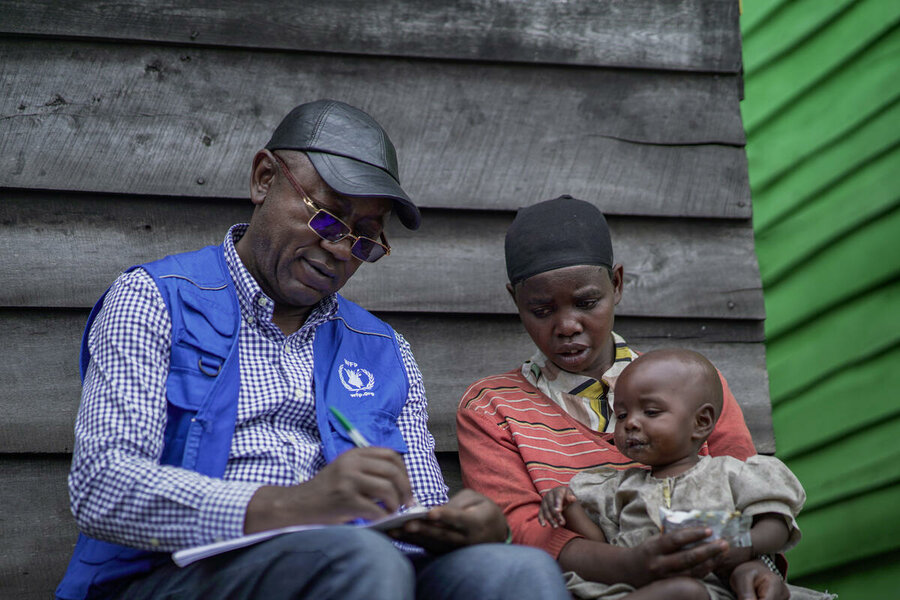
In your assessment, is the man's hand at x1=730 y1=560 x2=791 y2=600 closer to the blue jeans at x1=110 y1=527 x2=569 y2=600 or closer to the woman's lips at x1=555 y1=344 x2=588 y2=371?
the blue jeans at x1=110 y1=527 x2=569 y2=600

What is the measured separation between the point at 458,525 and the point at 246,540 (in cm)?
50

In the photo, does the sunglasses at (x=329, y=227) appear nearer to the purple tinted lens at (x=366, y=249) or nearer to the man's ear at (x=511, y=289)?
the purple tinted lens at (x=366, y=249)

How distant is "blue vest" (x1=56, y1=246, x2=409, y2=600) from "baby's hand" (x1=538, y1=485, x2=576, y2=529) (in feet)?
1.34

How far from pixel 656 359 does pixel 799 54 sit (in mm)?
1917

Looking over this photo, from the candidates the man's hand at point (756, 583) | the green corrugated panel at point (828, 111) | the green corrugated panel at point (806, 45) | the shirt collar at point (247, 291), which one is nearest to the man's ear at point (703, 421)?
the man's hand at point (756, 583)

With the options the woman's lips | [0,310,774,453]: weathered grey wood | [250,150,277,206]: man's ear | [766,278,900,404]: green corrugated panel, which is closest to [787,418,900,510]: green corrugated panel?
[766,278,900,404]: green corrugated panel

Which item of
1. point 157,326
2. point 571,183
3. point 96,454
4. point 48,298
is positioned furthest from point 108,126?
point 571,183

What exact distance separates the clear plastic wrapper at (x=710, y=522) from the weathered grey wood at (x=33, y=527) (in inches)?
68.7

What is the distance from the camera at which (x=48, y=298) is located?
2711 millimetres

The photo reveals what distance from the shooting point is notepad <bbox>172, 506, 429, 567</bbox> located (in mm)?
1608

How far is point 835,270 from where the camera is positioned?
3.35 metres

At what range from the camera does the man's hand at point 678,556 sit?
1919mm

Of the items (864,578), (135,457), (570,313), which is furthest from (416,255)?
(864,578)

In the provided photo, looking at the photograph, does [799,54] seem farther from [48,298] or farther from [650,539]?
[48,298]
